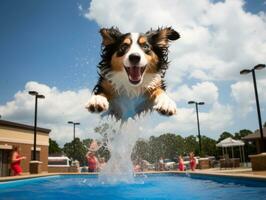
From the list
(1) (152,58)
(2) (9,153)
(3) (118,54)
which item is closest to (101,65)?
(3) (118,54)

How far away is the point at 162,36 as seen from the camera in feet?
23.2

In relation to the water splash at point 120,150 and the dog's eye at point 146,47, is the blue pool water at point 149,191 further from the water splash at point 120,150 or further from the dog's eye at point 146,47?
the dog's eye at point 146,47

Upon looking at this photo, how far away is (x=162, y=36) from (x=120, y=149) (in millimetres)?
4026

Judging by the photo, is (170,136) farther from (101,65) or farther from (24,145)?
(101,65)

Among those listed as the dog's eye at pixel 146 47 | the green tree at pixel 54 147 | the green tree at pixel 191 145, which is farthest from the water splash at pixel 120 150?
the green tree at pixel 54 147

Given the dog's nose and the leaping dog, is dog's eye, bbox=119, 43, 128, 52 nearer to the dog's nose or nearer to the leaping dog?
the leaping dog

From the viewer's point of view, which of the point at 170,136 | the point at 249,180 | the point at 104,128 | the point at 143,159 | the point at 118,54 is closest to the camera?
the point at 118,54

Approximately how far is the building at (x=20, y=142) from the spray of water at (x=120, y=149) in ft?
50.4

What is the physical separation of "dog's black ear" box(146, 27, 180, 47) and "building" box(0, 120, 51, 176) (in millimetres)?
19500

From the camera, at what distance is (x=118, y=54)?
676cm

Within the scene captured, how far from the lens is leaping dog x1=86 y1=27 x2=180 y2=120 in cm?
661

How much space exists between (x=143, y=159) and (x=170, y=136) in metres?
63.3

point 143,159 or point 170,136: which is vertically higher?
point 170,136

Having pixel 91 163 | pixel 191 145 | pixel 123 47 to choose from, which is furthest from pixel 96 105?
pixel 191 145
